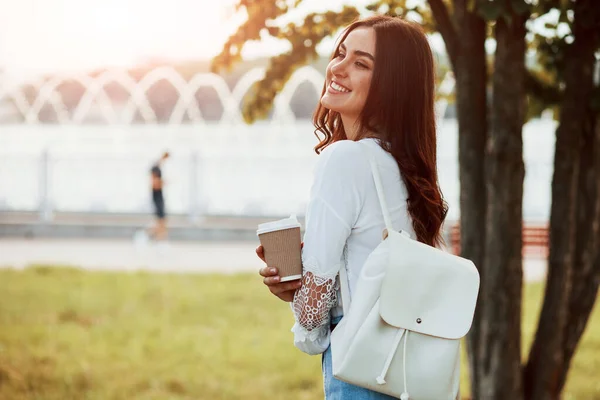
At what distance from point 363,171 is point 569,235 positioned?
194 centimetres

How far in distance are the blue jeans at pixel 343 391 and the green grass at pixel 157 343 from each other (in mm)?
2936

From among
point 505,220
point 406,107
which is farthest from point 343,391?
point 505,220

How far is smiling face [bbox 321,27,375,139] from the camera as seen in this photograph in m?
1.89

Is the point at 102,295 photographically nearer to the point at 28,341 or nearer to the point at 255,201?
the point at 28,341

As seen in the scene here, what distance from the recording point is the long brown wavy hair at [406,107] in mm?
1852

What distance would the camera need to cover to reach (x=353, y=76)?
6.22 ft

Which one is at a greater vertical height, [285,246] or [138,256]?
[285,246]

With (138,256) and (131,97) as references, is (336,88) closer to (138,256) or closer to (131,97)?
(138,256)

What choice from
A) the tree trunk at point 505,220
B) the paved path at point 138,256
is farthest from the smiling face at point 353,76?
the paved path at point 138,256

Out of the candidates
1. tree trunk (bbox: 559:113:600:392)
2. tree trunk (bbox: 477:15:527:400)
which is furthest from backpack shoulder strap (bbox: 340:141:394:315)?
tree trunk (bbox: 559:113:600:392)

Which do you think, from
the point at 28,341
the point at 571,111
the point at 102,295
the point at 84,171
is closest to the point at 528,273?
the point at 102,295

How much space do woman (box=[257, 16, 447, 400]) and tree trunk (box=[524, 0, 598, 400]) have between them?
1.65m

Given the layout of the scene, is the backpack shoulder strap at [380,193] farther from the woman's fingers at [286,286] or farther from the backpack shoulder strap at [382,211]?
the woman's fingers at [286,286]

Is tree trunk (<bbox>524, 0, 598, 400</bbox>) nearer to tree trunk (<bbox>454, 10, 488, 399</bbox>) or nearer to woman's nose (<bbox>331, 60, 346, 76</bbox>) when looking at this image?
tree trunk (<bbox>454, 10, 488, 399</bbox>)
